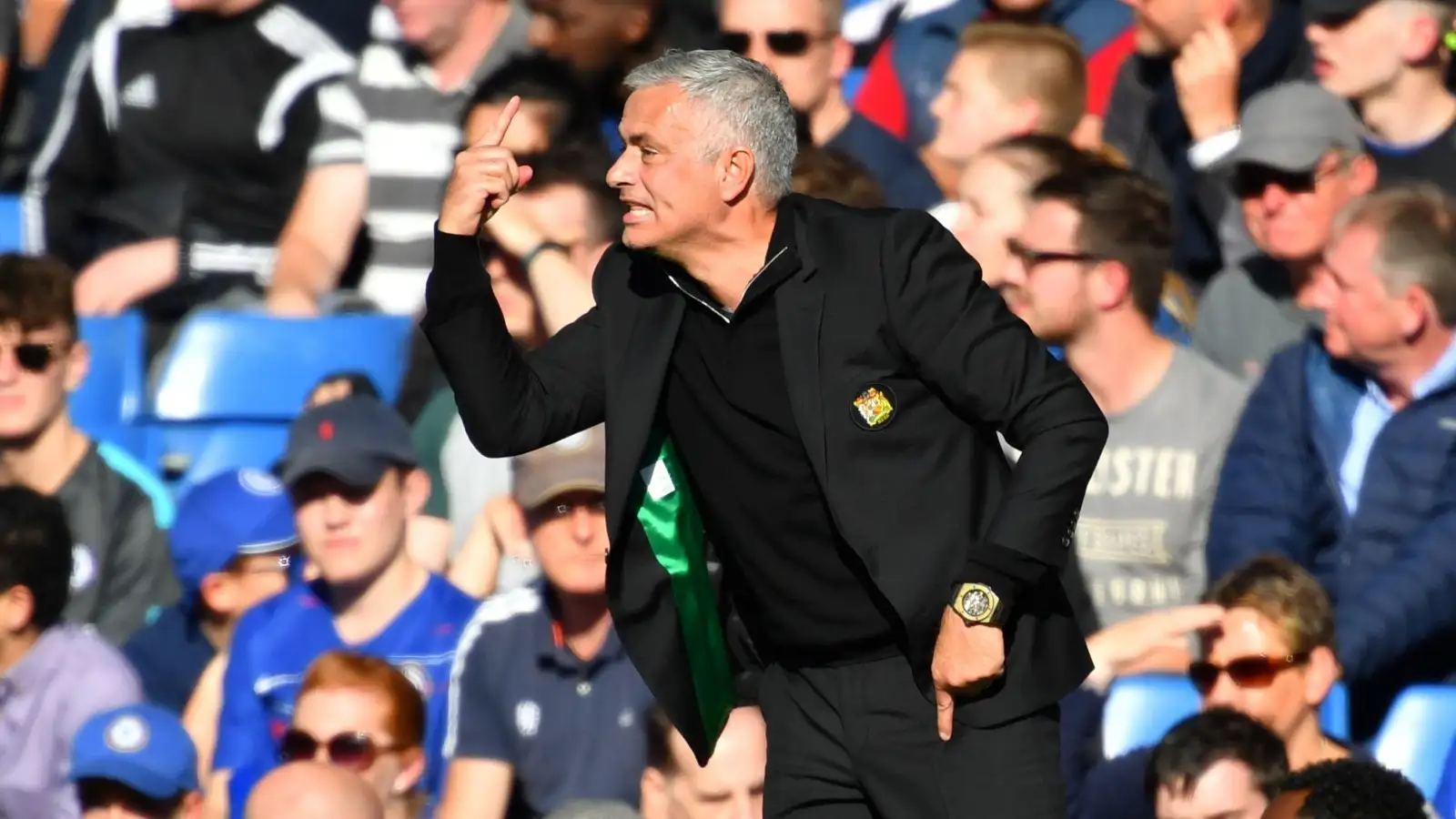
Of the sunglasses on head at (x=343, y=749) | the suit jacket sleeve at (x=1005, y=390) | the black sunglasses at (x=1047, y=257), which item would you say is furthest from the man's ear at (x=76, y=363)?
the suit jacket sleeve at (x=1005, y=390)

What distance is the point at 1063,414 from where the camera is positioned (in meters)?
3.64

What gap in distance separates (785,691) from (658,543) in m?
0.31

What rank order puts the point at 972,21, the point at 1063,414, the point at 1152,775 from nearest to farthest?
the point at 1063,414, the point at 1152,775, the point at 972,21

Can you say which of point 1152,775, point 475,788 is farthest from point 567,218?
point 1152,775

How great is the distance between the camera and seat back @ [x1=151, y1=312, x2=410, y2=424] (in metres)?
7.45

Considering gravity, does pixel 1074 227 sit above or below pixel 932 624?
below

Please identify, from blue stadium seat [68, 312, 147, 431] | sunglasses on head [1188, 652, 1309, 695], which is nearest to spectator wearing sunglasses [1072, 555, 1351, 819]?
sunglasses on head [1188, 652, 1309, 695]

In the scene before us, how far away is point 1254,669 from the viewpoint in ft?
17.3

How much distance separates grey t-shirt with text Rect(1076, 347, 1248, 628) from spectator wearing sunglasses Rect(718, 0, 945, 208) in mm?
1443

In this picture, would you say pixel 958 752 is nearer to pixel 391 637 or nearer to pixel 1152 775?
pixel 1152 775

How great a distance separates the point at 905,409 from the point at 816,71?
3850mm

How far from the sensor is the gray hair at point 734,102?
3.76m

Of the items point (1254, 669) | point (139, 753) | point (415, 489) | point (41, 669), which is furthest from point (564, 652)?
point (1254, 669)

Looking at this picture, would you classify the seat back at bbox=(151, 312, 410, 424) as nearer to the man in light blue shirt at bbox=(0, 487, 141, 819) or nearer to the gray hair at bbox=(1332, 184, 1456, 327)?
the man in light blue shirt at bbox=(0, 487, 141, 819)
